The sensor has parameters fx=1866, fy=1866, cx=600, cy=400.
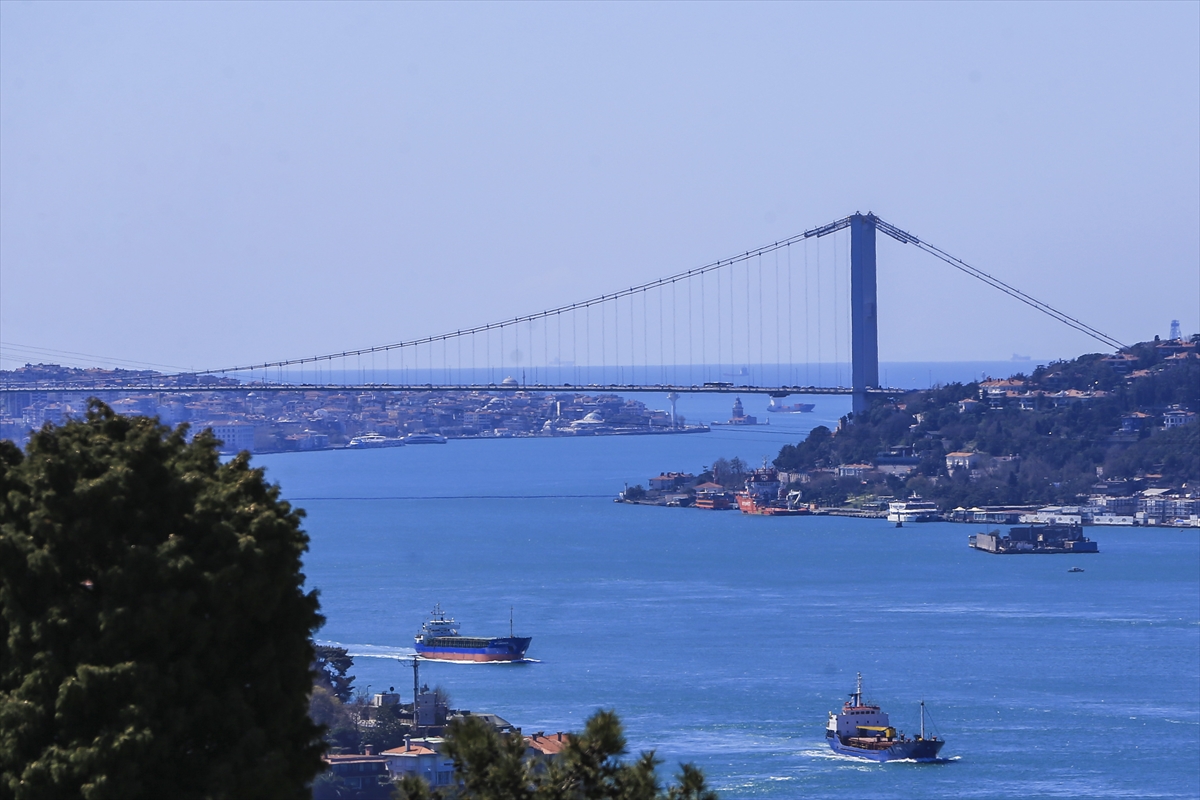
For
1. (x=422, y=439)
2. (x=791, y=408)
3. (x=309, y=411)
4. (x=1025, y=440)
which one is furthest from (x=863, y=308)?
(x=791, y=408)

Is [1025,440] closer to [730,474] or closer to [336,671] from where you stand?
[730,474]

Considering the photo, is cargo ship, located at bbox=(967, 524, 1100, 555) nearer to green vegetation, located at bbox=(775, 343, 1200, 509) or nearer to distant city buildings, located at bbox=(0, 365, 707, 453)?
green vegetation, located at bbox=(775, 343, 1200, 509)

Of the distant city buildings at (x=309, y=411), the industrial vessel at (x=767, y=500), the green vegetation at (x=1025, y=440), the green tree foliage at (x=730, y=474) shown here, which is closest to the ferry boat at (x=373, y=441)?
the distant city buildings at (x=309, y=411)

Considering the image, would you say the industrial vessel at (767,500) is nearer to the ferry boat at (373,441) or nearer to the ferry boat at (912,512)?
the ferry boat at (912,512)

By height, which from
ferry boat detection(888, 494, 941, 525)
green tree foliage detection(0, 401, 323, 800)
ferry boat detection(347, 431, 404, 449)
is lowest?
ferry boat detection(888, 494, 941, 525)

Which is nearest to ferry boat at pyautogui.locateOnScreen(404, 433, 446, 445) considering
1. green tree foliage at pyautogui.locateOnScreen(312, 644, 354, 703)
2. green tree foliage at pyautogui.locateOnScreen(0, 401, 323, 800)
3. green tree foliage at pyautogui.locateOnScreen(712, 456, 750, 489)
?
green tree foliage at pyautogui.locateOnScreen(712, 456, 750, 489)

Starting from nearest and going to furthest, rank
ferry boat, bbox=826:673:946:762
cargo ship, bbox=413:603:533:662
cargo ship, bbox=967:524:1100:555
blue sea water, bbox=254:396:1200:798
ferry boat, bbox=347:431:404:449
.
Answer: blue sea water, bbox=254:396:1200:798 < ferry boat, bbox=826:673:946:762 < cargo ship, bbox=413:603:533:662 < cargo ship, bbox=967:524:1100:555 < ferry boat, bbox=347:431:404:449

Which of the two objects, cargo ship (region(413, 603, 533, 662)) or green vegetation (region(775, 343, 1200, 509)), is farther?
green vegetation (region(775, 343, 1200, 509))
